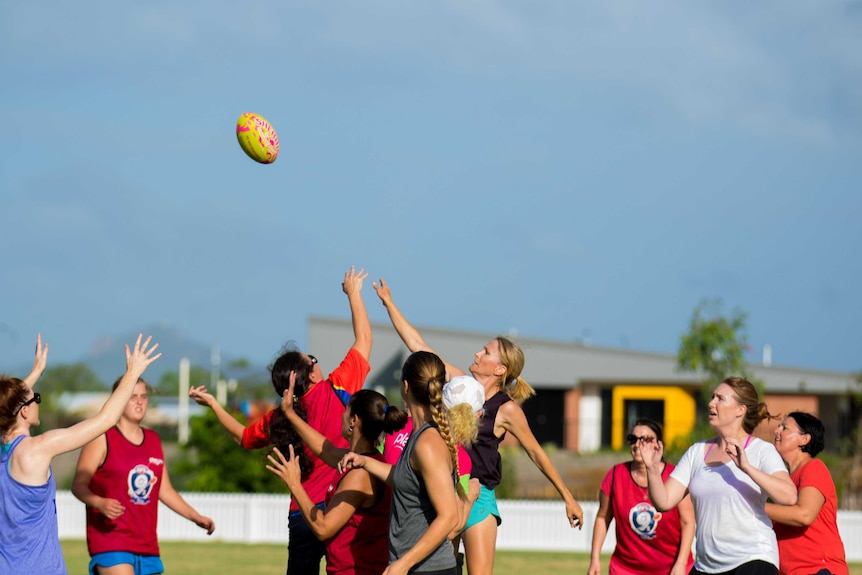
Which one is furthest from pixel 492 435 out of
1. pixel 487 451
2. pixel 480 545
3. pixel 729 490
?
pixel 729 490

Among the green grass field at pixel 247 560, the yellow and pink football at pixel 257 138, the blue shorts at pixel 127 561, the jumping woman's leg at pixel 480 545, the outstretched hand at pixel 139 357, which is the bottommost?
the green grass field at pixel 247 560

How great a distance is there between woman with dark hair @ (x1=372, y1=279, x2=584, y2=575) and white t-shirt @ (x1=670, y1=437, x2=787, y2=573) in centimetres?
93

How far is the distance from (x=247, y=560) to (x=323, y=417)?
36.4 feet

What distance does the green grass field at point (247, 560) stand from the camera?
15.9 m

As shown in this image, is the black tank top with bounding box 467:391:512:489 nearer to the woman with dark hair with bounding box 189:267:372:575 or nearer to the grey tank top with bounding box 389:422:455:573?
the woman with dark hair with bounding box 189:267:372:575

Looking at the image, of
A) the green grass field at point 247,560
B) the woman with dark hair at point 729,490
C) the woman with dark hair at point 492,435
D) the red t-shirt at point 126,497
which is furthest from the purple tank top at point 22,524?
the green grass field at point 247,560

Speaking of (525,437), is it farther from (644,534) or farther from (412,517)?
(412,517)

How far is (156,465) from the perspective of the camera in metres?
7.96

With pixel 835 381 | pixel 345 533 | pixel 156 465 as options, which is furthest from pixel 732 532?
pixel 835 381

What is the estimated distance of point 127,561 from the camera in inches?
303

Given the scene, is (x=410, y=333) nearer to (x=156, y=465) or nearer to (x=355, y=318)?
(x=355, y=318)

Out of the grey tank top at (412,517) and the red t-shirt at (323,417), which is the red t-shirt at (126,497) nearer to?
the red t-shirt at (323,417)

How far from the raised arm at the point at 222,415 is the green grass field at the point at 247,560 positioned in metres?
8.32

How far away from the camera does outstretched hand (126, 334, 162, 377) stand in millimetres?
5664
